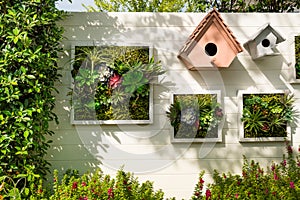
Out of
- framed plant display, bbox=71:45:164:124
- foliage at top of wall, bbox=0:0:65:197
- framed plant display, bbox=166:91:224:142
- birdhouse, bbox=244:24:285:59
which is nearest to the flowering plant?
framed plant display, bbox=166:91:224:142

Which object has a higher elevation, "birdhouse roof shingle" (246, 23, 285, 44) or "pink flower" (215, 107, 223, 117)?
"birdhouse roof shingle" (246, 23, 285, 44)

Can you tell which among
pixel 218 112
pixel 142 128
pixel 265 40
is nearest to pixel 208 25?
pixel 265 40

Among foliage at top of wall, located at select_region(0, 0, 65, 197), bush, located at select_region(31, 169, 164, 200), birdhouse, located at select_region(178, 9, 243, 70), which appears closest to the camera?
bush, located at select_region(31, 169, 164, 200)

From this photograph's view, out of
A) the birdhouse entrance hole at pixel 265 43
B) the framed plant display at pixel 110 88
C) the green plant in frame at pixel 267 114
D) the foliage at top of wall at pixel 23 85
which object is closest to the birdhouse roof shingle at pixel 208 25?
the birdhouse entrance hole at pixel 265 43

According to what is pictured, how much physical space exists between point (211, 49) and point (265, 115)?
2.75 feet

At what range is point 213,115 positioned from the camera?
3811 millimetres

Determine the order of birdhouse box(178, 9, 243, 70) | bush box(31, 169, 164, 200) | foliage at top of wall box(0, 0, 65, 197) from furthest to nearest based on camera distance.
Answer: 1. birdhouse box(178, 9, 243, 70)
2. foliage at top of wall box(0, 0, 65, 197)
3. bush box(31, 169, 164, 200)

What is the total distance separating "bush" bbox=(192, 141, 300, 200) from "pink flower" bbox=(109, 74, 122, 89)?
3.75 feet

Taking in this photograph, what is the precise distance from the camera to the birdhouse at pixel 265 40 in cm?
373

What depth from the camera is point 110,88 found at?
3760 millimetres

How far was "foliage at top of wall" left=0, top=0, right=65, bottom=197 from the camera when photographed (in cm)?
317

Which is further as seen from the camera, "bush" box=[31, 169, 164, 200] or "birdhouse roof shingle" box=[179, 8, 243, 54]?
"birdhouse roof shingle" box=[179, 8, 243, 54]

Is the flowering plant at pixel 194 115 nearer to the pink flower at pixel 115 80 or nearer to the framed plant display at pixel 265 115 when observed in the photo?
the framed plant display at pixel 265 115

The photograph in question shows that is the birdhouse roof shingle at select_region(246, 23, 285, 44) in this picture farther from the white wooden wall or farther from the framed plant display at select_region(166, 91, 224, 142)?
the framed plant display at select_region(166, 91, 224, 142)
